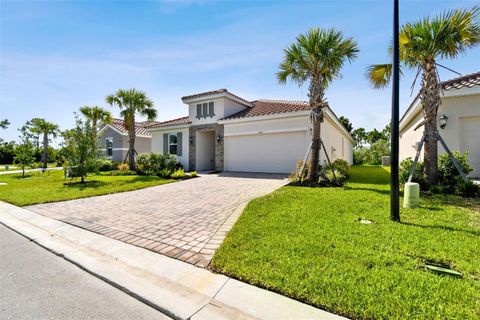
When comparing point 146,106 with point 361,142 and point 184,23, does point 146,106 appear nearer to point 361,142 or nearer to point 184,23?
point 184,23

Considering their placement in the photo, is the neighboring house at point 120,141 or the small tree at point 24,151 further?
the neighboring house at point 120,141

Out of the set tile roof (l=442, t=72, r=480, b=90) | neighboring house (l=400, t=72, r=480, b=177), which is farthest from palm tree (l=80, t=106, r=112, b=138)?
tile roof (l=442, t=72, r=480, b=90)

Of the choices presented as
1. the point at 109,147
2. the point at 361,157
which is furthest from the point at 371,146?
the point at 109,147

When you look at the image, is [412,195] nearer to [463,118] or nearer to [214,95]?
[463,118]

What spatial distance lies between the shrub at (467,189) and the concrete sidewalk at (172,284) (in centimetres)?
791

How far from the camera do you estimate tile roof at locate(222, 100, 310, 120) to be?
1372 centimetres

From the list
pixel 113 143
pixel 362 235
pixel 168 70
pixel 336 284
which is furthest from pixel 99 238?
pixel 113 143

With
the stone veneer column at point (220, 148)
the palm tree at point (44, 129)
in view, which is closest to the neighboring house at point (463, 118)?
the stone veneer column at point (220, 148)

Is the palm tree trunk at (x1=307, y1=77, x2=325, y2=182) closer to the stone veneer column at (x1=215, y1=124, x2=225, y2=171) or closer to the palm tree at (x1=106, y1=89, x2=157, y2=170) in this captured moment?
the stone veneer column at (x1=215, y1=124, x2=225, y2=171)

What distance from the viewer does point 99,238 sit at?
448 centimetres

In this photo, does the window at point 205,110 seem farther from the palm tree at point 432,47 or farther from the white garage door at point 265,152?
the palm tree at point 432,47

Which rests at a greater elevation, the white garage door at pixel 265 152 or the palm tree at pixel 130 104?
the palm tree at pixel 130 104

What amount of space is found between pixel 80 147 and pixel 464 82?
19.9 metres

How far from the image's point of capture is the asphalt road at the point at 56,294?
239cm
